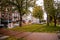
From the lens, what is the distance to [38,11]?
57594mm

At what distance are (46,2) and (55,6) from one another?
280 centimetres

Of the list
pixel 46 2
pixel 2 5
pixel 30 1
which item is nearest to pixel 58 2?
pixel 46 2

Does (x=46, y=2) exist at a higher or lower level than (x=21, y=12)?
higher

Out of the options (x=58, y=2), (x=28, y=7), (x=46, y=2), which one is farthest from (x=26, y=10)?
(x=58, y=2)

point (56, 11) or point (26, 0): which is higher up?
point (26, 0)

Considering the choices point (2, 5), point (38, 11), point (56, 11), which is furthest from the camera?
point (38, 11)

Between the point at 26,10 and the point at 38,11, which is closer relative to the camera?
the point at 26,10

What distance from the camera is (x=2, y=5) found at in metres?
18.5

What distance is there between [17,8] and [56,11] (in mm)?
7851

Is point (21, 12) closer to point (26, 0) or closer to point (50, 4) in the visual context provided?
point (26, 0)

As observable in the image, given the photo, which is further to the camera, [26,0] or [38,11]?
[38,11]

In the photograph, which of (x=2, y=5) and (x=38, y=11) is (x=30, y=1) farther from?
(x=38, y=11)

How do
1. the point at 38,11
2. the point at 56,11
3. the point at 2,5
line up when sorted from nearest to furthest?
1. the point at 2,5
2. the point at 56,11
3. the point at 38,11

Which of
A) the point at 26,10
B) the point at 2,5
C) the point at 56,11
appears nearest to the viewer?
the point at 2,5
